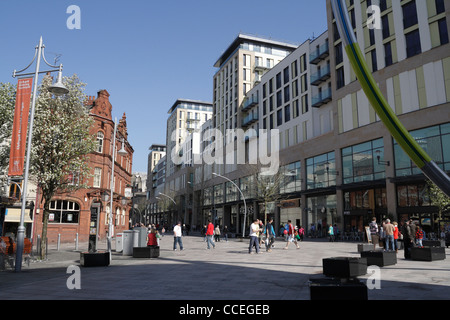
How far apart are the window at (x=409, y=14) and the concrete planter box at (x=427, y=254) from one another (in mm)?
23307

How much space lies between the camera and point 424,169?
684 cm

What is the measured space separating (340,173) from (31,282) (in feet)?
102

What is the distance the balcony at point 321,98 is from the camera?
39.9 meters

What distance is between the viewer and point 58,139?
16562mm

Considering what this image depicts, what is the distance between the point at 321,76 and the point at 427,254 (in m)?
30.1

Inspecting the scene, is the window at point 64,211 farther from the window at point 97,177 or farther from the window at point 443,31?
the window at point 443,31

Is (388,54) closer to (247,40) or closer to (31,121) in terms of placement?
(31,121)

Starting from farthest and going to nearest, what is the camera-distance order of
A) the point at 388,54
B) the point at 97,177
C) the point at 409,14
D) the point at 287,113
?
the point at 287,113 → the point at 97,177 → the point at 388,54 → the point at 409,14

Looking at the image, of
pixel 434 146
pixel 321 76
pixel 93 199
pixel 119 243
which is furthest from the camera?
pixel 321 76

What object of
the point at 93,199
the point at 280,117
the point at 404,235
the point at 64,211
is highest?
the point at 280,117

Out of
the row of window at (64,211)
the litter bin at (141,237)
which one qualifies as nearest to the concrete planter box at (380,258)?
the litter bin at (141,237)

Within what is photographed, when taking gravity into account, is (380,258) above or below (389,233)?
below

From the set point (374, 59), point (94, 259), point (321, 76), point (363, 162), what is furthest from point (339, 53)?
point (94, 259)

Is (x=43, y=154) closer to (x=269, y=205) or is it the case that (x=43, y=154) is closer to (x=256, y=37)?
(x=269, y=205)
